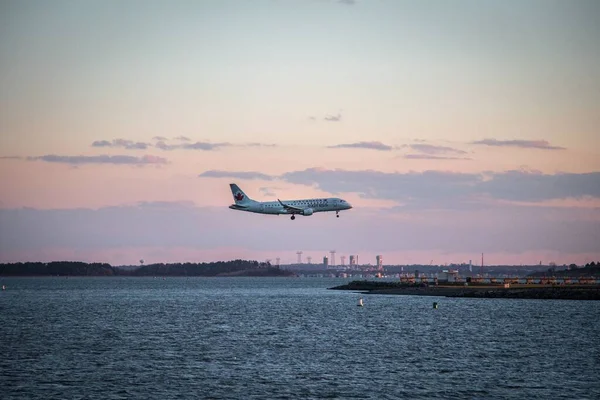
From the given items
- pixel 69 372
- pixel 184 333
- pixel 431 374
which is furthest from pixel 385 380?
pixel 184 333

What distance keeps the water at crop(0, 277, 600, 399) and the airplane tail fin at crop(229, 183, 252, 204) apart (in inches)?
1831

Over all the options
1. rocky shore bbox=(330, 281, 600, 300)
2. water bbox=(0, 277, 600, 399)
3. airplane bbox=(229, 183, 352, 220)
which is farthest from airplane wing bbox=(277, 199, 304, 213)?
water bbox=(0, 277, 600, 399)

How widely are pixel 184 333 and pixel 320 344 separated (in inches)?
704

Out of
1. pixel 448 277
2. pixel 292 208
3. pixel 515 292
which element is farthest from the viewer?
pixel 448 277

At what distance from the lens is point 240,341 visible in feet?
254

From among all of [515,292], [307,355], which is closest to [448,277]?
[515,292]

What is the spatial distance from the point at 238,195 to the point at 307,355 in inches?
3767

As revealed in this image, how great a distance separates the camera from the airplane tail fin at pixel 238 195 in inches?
6206

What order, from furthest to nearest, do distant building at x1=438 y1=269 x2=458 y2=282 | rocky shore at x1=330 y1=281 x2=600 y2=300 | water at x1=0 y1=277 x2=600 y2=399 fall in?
distant building at x1=438 y1=269 x2=458 y2=282 → rocky shore at x1=330 y1=281 x2=600 y2=300 → water at x1=0 y1=277 x2=600 y2=399

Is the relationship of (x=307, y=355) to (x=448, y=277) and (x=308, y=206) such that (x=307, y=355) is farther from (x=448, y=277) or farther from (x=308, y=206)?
(x=448, y=277)

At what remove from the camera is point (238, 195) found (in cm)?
16050

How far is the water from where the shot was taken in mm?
51344

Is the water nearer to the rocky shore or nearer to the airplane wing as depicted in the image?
the rocky shore

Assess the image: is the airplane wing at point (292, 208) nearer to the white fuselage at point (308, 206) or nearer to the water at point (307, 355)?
the white fuselage at point (308, 206)
